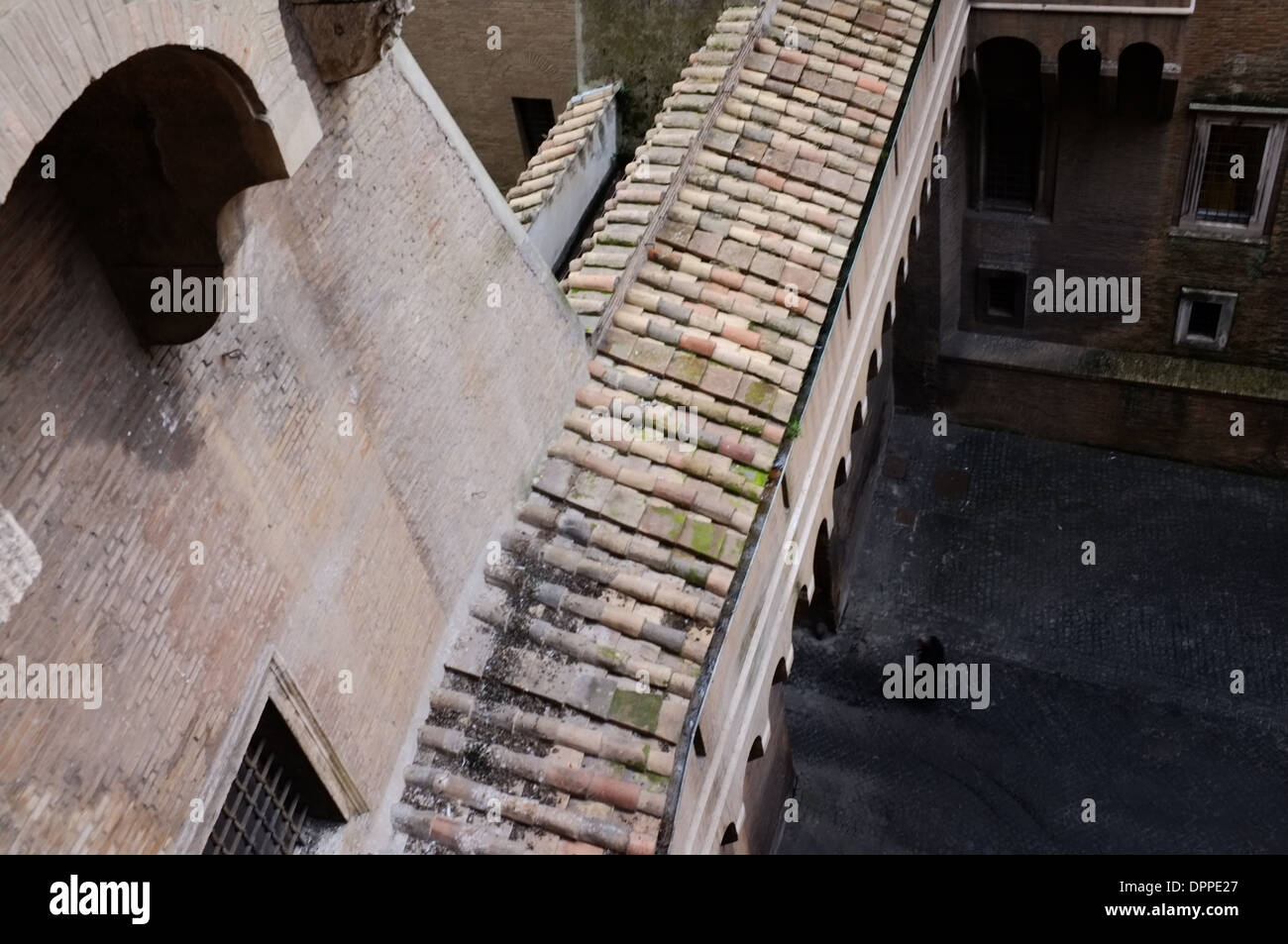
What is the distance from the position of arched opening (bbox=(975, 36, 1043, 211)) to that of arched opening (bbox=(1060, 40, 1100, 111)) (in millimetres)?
319

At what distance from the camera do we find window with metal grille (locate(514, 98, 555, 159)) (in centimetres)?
1348

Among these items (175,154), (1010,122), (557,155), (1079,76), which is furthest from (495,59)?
(175,154)

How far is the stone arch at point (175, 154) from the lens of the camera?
3.47 metres

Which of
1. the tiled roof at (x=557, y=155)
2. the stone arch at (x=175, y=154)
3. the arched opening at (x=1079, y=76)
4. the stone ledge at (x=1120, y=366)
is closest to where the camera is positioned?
the stone arch at (x=175, y=154)

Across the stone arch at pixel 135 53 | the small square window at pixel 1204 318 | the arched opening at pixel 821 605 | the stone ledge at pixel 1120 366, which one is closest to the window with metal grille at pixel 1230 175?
the small square window at pixel 1204 318

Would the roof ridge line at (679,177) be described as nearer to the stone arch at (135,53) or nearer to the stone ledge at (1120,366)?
the stone arch at (135,53)

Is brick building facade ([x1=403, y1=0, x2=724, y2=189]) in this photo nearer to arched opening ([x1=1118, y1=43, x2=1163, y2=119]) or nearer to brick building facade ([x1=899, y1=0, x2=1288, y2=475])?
brick building facade ([x1=899, y1=0, x2=1288, y2=475])

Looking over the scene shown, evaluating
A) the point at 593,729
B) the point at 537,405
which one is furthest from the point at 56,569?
the point at 537,405

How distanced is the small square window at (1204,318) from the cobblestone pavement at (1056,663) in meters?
1.89

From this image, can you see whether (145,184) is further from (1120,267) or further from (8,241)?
(1120,267)

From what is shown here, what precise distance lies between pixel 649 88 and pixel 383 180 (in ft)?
23.3

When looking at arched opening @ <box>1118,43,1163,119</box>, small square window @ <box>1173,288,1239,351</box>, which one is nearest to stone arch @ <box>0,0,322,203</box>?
arched opening @ <box>1118,43,1163,119</box>

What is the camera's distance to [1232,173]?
14758 mm

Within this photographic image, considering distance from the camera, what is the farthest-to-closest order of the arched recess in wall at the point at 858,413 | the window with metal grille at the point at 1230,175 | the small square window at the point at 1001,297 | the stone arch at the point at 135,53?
1. the small square window at the point at 1001,297
2. the window with metal grille at the point at 1230,175
3. the arched recess in wall at the point at 858,413
4. the stone arch at the point at 135,53
